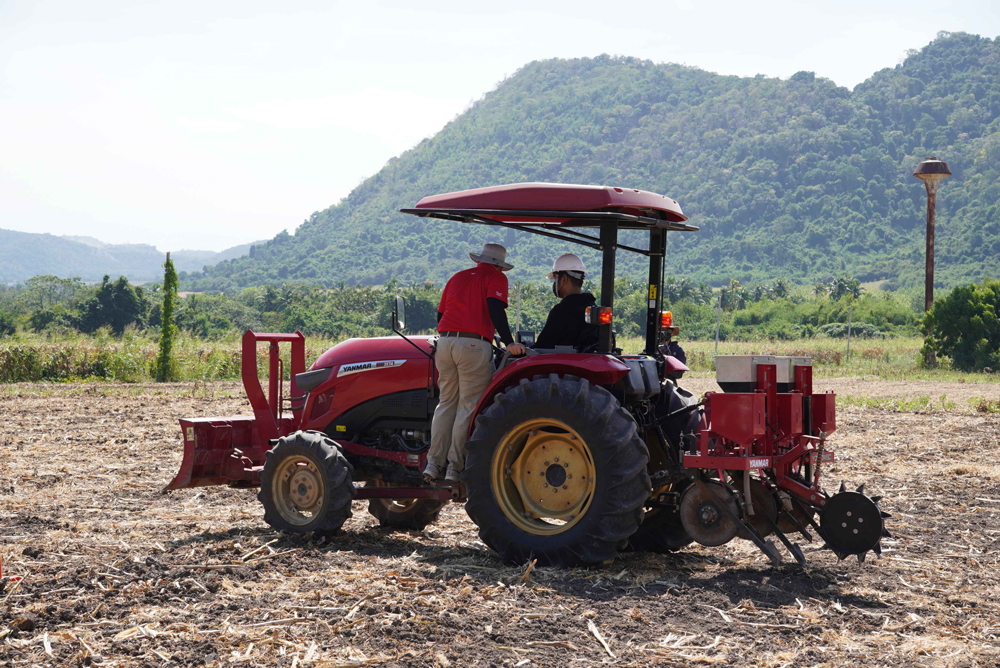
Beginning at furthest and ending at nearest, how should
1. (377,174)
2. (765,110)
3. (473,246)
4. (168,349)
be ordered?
(377,174), (765,110), (473,246), (168,349)

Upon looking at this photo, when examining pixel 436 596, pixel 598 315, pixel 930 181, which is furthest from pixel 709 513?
pixel 930 181

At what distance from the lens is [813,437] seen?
19.2 feet

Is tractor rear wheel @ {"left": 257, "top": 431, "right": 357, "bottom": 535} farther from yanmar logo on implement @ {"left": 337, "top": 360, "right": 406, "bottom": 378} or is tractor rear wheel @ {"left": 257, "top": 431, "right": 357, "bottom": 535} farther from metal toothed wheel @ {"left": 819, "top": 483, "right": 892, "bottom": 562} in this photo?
metal toothed wheel @ {"left": 819, "top": 483, "right": 892, "bottom": 562}

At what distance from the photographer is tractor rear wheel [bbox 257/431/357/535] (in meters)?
6.36

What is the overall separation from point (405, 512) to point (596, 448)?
83.8 inches

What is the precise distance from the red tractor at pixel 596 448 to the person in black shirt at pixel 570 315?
0.15 m

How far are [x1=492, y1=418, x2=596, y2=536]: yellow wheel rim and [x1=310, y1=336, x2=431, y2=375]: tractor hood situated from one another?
118cm

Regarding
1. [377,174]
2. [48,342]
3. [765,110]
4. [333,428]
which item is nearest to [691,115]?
[765,110]

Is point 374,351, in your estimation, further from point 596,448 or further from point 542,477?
point 596,448

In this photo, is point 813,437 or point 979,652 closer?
point 979,652

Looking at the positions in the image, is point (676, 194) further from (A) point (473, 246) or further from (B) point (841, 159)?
(A) point (473, 246)

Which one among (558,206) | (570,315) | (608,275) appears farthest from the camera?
(570,315)

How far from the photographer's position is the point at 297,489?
6.59m

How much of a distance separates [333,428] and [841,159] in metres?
158
